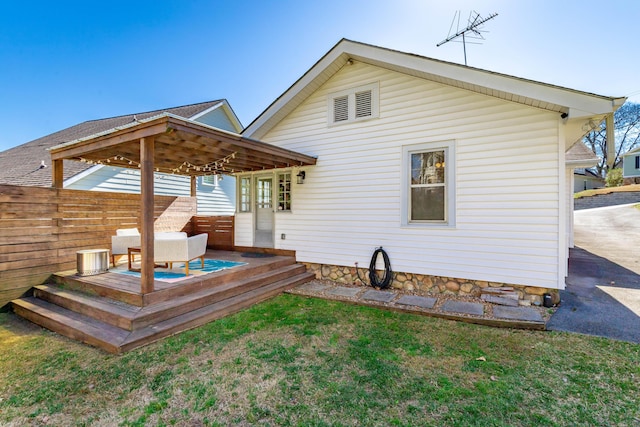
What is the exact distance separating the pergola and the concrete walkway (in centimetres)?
293

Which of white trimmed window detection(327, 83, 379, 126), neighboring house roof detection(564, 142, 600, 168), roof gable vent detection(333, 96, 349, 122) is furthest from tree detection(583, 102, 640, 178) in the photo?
roof gable vent detection(333, 96, 349, 122)

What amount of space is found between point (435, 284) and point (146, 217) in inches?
207

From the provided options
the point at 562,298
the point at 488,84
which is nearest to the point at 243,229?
the point at 488,84

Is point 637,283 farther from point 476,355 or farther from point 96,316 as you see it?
point 96,316

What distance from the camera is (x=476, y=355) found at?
3.28m

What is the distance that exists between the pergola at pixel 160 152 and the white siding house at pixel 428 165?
1198 millimetres

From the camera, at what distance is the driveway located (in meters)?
3.97

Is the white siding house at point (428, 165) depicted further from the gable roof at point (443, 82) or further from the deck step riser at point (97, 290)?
the deck step riser at point (97, 290)

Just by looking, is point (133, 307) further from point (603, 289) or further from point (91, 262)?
point (603, 289)

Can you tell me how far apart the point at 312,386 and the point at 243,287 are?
292cm

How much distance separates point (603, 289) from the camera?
5.56 meters

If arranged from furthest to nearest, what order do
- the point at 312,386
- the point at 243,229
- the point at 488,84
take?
the point at 243,229 → the point at 488,84 → the point at 312,386

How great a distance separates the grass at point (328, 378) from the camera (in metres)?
2.32

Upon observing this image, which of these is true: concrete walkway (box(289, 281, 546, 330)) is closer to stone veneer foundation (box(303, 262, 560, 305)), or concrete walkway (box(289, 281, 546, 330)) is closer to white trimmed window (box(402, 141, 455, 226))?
stone veneer foundation (box(303, 262, 560, 305))
